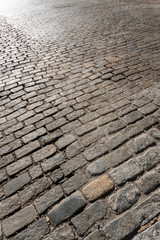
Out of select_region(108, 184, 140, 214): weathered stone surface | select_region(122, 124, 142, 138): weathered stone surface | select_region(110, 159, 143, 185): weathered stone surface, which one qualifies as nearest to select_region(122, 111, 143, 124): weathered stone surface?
select_region(122, 124, 142, 138): weathered stone surface

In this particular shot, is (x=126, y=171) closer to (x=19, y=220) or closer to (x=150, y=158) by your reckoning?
(x=150, y=158)

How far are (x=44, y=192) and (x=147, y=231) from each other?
1.12 metres

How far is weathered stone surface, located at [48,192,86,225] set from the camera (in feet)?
5.73

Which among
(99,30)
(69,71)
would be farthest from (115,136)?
(99,30)

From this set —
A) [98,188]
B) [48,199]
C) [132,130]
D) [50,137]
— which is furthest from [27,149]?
[132,130]

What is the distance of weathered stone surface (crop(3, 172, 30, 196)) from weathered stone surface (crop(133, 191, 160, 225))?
1.31 metres

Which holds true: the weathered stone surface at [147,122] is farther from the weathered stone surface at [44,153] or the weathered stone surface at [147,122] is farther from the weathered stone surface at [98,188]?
the weathered stone surface at [44,153]

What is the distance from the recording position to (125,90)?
3.38m

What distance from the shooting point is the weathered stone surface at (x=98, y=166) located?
2.09 meters

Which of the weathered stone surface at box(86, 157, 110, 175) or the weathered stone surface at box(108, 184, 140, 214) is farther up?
the weathered stone surface at box(86, 157, 110, 175)

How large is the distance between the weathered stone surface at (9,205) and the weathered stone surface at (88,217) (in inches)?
27.1

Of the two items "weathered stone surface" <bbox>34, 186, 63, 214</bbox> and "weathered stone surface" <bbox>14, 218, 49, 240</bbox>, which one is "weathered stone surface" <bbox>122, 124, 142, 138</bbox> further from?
"weathered stone surface" <bbox>14, 218, 49, 240</bbox>

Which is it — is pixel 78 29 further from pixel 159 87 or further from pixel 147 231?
pixel 147 231

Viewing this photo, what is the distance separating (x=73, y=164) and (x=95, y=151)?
35 centimetres
